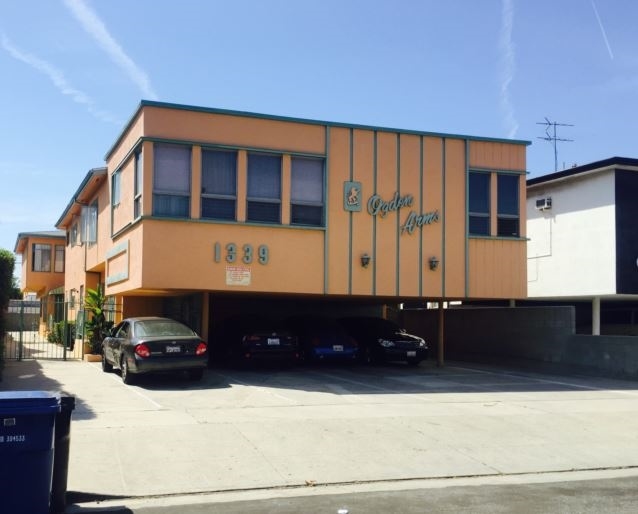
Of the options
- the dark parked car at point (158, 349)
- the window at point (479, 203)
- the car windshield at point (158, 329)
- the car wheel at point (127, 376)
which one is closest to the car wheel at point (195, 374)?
the dark parked car at point (158, 349)

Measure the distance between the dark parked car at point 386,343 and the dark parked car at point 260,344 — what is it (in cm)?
270

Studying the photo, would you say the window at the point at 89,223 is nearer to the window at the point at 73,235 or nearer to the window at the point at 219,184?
the window at the point at 73,235

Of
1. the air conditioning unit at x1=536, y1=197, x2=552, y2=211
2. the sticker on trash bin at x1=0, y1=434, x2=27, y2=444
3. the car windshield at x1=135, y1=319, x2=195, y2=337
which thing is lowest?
the sticker on trash bin at x1=0, y1=434, x2=27, y2=444

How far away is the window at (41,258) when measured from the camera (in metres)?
39.5

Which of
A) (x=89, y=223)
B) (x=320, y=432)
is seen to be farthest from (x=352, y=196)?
(x=89, y=223)

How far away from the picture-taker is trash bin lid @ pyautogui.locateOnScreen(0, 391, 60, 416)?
6.15m

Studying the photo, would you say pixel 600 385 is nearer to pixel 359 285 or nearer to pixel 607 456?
pixel 359 285

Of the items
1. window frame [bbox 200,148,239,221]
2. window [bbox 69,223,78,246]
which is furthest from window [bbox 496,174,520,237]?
window [bbox 69,223,78,246]

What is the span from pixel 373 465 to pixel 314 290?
356 inches

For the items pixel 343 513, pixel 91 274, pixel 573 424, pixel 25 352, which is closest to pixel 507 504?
pixel 343 513

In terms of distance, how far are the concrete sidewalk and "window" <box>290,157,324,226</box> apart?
4.01 m

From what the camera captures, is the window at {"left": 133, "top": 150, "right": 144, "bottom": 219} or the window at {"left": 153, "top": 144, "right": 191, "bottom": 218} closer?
the window at {"left": 153, "top": 144, "right": 191, "bottom": 218}

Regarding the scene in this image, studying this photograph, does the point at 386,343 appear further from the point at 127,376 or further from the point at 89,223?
the point at 89,223

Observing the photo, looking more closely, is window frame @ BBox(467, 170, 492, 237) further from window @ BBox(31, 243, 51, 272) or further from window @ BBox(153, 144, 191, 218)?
window @ BBox(31, 243, 51, 272)
